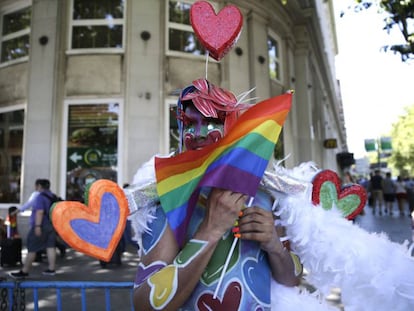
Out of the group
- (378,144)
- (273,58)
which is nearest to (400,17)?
(273,58)

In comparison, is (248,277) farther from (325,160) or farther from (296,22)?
(325,160)

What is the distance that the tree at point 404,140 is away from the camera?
4316 centimetres

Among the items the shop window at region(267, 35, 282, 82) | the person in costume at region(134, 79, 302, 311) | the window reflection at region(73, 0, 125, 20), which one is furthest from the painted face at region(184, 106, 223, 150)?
the shop window at region(267, 35, 282, 82)

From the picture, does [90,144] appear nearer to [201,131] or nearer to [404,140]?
[201,131]

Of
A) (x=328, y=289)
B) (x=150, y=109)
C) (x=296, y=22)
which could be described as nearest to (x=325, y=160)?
(x=296, y=22)

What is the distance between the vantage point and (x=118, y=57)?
989 cm

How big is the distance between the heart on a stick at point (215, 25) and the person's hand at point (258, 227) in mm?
655

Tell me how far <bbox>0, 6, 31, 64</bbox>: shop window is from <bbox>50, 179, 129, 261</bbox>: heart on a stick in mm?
10732

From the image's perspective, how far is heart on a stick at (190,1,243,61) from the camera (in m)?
1.48

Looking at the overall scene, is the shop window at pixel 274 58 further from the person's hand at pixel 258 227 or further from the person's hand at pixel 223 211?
the person's hand at pixel 223 211

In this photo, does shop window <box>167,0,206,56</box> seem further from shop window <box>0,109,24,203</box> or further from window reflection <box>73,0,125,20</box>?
shop window <box>0,109,24,203</box>

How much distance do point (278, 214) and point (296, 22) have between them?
1531 cm

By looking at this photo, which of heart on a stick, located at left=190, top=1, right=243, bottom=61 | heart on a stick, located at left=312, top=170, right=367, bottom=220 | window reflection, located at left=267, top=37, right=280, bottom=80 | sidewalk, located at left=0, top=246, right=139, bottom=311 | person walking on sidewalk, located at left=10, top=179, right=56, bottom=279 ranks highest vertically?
window reflection, located at left=267, top=37, right=280, bottom=80

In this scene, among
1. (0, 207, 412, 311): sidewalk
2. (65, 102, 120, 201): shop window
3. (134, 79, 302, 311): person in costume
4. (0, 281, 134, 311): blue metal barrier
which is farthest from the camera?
A: (65, 102, 120, 201): shop window
